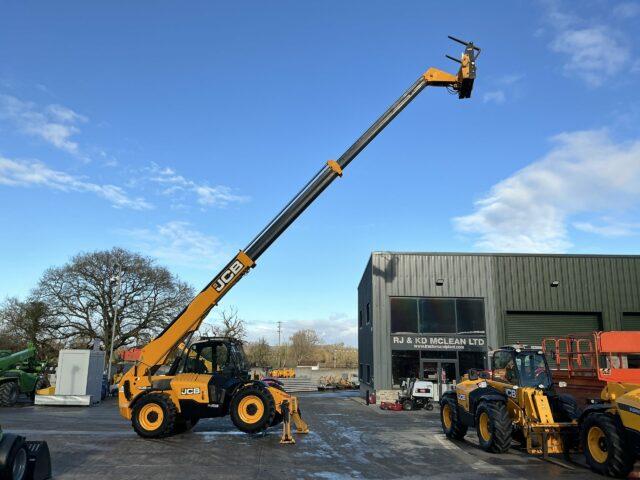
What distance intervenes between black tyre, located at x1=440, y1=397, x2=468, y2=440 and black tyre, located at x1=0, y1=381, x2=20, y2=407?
60.5 feet

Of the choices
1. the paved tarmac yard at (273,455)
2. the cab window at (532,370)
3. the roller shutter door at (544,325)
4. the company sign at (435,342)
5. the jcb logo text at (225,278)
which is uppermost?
the jcb logo text at (225,278)

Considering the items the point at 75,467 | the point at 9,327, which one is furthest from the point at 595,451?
the point at 9,327

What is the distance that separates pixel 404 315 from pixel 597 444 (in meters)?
16.2

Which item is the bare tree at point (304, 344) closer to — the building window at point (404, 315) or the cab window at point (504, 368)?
the building window at point (404, 315)

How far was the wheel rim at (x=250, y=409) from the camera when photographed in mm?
11953

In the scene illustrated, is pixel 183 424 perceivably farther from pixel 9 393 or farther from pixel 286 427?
pixel 9 393

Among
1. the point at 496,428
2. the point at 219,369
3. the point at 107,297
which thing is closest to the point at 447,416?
the point at 496,428

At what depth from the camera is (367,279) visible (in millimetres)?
28766

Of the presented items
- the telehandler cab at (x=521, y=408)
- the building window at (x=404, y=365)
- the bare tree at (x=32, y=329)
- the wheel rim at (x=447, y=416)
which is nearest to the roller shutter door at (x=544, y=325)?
the building window at (x=404, y=365)

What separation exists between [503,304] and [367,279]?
7519mm

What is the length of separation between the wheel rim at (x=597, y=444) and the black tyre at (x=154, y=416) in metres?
9.07

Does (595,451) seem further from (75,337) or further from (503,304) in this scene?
(75,337)

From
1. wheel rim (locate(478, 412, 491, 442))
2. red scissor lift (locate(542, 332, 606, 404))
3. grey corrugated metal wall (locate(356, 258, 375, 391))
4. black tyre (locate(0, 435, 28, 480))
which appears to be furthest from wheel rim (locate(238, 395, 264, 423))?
grey corrugated metal wall (locate(356, 258, 375, 391))

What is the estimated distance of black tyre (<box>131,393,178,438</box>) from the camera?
12.0 m
